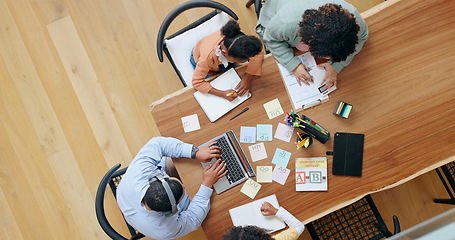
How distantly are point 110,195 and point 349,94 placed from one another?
5.90ft

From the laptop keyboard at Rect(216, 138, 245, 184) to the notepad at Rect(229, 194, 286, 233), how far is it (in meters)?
0.16

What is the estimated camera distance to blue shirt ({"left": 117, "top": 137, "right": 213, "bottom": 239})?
1.50 meters

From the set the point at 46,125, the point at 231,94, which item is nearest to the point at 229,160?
the point at 231,94

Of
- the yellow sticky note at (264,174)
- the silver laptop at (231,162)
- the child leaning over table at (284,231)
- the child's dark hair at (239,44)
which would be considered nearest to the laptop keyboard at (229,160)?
the silver laptop at (231,162)

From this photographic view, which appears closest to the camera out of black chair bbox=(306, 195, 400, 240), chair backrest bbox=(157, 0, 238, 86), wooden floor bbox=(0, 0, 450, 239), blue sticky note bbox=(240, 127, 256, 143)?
blue sticky note bbox=(240, 127, 256, 143)

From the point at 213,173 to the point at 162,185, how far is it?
0.26 metres

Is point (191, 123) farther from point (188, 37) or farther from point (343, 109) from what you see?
point (343, 109)

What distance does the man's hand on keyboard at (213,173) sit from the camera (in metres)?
1.53

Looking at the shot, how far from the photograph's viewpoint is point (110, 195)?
7.61 ft

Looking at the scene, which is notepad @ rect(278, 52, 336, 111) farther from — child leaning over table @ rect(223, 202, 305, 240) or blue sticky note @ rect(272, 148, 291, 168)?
child leaning over table @ rect(223, 202, 305, 240)

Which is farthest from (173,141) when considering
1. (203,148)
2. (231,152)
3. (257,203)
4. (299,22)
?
(299,22)

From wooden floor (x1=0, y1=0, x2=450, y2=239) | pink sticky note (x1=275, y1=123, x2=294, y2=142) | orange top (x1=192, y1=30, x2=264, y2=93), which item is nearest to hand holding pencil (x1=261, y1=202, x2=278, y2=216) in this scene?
pink sticky note (x1=275, y1=123, x2=294, y2=142)

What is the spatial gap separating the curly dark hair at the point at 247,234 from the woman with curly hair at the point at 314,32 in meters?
0.77

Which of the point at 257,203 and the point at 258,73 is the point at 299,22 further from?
the point at 257,203
